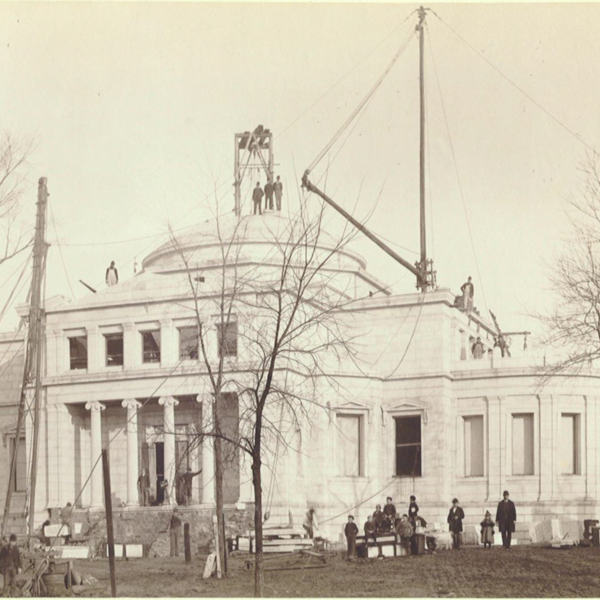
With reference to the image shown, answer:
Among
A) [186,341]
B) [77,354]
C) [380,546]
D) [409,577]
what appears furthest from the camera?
[77,354]

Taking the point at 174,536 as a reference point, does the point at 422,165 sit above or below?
above

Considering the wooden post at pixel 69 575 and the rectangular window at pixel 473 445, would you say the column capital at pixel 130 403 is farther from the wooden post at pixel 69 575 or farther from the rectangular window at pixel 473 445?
the wooden post at pixel 69 575

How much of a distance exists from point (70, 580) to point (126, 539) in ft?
55.4

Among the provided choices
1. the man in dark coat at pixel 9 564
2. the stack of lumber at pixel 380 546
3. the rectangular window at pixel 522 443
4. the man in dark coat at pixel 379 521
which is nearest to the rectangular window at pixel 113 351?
the man in dark coat at pixel 379 521

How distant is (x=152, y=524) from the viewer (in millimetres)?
43094

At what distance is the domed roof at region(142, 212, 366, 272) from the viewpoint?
164 feet

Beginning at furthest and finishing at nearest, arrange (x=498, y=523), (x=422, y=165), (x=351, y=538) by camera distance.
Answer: (x=422, y=165), (x=498, y=523), (x=351, y=538)

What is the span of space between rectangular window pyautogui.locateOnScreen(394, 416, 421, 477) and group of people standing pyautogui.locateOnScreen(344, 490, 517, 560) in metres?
7.98

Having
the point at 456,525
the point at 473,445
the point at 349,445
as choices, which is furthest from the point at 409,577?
the point at 473,445

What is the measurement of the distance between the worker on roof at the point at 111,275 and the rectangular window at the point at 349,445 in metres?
12.0

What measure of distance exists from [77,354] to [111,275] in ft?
13.7

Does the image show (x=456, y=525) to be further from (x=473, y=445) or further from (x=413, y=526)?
(x=473, y=445)

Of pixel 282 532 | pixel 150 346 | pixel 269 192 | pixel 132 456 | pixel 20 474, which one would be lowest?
pixel 282 532

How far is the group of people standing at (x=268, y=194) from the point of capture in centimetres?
5269
